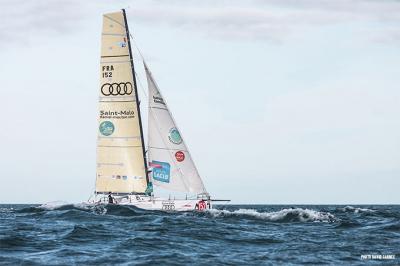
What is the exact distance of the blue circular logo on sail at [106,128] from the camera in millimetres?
51688

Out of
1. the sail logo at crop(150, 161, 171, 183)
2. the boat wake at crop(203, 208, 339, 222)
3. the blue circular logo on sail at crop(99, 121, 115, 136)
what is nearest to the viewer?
the boat wake at crop(203, 208, 339, 222)

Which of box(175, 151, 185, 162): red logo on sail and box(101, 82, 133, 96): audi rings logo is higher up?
box(101, 82, 133, 96): audi rings logo

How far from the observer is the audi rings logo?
5153 cm

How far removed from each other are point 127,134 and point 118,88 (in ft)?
11.9

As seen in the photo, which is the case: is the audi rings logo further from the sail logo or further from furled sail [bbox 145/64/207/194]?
the sail logo

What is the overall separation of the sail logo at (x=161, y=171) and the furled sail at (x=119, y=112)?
4.02ft

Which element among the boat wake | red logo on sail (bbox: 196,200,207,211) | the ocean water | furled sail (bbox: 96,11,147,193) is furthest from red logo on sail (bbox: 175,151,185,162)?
Result: the ocean water

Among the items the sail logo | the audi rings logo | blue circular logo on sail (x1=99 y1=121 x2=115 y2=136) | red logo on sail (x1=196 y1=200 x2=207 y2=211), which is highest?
the audi rings logo

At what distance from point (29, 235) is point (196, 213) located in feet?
60.5

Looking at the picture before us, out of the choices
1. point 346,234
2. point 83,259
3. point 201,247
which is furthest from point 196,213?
point 83,259

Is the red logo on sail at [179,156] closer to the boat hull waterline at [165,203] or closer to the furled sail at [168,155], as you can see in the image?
the furled sail at [168,155]

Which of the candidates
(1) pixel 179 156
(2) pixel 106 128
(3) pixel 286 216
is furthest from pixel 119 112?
(3) pixel 286 216

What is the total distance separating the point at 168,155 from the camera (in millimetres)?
50625

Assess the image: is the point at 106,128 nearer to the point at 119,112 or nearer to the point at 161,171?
the point at 119,112
